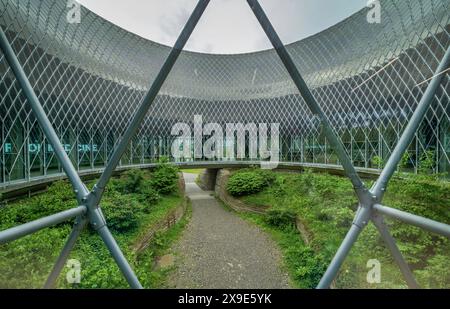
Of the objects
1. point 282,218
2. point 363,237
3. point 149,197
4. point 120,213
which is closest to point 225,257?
point 282,218

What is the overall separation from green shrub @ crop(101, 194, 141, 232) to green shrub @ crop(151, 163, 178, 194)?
14.8ft

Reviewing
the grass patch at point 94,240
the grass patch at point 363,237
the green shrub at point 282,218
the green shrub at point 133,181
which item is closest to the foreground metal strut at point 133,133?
the grass patch at point 94,240

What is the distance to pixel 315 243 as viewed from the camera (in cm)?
812

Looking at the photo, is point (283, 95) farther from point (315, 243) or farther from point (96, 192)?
point (96, 192)

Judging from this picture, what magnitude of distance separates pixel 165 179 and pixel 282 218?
28.6ft

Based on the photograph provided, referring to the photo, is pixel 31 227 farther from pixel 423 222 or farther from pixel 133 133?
pixel 423 222

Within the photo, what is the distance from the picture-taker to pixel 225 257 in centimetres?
831

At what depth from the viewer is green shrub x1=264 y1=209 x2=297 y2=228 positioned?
1103 centimetres

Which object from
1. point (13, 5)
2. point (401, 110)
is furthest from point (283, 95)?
point (13, 5)

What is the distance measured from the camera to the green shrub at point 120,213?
823 cm

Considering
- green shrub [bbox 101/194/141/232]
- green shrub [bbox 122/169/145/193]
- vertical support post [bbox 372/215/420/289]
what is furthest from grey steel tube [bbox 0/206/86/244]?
green shrub [bbox 122/169/145/193]

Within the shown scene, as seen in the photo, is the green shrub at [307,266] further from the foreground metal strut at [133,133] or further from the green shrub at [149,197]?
the green shrub at [149,197]

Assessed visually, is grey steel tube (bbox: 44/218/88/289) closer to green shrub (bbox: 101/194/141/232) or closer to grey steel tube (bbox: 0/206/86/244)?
Result: grey steel tube (bbox: 0/206/86/244)

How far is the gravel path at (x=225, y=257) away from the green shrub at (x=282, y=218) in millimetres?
1122
